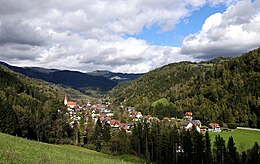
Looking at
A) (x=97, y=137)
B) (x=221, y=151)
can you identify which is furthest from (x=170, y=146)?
(x=97, y=137)

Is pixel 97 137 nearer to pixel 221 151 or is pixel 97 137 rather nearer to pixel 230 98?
pixel 221 151

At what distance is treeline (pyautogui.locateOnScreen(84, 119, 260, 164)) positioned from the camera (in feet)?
223

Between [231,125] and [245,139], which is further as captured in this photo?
[231,125]

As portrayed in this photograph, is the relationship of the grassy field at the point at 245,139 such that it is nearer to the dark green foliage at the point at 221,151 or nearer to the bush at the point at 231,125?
the bush at the point at 231,125

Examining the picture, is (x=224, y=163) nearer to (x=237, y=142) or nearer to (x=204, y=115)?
(x=237, y=142)

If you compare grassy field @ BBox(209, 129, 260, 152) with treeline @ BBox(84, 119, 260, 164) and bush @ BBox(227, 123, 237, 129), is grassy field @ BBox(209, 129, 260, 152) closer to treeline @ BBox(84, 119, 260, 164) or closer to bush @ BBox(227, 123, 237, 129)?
bush @ BBox(227, 123, 237, 129)

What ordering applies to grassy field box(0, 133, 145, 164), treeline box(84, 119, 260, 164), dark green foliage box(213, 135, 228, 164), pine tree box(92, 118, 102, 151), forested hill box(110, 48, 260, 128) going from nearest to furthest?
grassy field box(0, 133, 145, 164) < treeline box(84, 119, 260, 164) < dark green foliage box(213, 135, 228, 164) < pine tree box(92, 118, 102, 151) < forested hill box(110, 48, 260, 128)

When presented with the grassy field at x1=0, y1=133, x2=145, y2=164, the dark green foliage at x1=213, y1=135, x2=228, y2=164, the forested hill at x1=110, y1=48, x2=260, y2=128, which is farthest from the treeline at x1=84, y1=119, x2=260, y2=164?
the forested hill at x1=110, y1=48, x2=260, y2=128

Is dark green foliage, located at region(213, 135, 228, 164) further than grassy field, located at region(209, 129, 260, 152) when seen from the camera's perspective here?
No

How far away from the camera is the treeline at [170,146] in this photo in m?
67.9

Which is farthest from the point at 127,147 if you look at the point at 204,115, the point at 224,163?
the point at 204,115

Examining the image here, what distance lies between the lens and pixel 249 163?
63.3 meters

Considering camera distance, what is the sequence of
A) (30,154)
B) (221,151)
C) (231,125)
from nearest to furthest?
1. (30,154)
2. (221,151)
3. (231,125)

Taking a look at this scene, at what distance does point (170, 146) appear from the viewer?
246 ft
